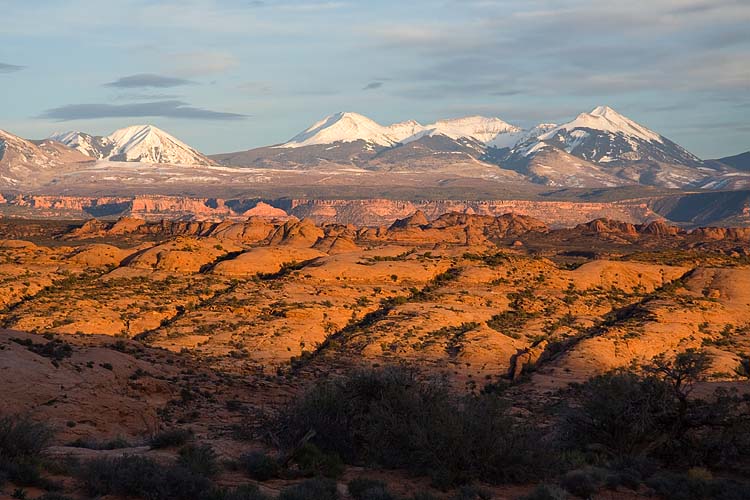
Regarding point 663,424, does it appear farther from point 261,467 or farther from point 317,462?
point 261,467

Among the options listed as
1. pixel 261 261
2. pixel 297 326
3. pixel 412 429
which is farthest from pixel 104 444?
pixel 261 261

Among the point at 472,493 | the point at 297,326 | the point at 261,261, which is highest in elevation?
the point at 472,493

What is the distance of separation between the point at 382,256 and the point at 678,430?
6219cm

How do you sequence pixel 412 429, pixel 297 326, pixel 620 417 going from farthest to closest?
pixel 297 326 < pixel 620 417 < pixel 412 429

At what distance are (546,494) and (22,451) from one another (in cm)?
1150

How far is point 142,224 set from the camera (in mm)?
144750

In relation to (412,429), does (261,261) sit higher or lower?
lower

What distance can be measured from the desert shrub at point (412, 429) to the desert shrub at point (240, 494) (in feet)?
14.1

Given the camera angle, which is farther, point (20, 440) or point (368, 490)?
point (20, 440)

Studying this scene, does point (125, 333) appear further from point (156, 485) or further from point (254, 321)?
point (156, 485)

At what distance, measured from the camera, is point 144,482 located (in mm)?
18156

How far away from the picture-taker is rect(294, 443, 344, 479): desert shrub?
21505 millimetres

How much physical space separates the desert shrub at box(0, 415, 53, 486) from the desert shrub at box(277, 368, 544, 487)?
6527 millimetres

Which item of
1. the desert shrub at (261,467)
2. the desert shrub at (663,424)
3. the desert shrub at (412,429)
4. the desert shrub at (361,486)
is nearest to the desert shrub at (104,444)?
the desert shrub at (412,429)
